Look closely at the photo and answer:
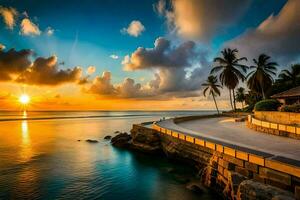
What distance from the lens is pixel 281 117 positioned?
17.2m

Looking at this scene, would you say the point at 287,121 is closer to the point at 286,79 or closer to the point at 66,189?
the point at 66,189

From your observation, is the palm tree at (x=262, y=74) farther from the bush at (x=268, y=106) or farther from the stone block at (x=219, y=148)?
the stone block at (x=219, y=148)

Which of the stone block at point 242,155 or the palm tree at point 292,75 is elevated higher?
the palm tree at point 292,75

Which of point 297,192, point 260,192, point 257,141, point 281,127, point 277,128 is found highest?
point 281,127

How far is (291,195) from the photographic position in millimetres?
6980

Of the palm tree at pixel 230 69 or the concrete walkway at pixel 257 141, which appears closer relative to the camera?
the concrete walkway at pixel 257 141

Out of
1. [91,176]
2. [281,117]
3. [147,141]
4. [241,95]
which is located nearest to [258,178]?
[281,117]

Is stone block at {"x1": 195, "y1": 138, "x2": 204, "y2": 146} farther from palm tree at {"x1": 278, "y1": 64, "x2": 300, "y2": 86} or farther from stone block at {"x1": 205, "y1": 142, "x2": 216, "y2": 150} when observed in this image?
palm tree at {"x1": 278, "y1": 64, "x2": 300, "y2": 86}

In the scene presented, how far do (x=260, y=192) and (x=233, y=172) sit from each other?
2206 millimetres

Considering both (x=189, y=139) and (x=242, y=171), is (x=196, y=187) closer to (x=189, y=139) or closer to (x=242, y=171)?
(x=242, y=171)

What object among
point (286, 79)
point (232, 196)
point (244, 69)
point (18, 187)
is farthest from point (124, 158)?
point (286, 79)

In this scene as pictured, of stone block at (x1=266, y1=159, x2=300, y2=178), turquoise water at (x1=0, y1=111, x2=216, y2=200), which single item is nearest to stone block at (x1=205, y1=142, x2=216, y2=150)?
turquoise water at (x1=0, y1=111, x2=216, y2=200)

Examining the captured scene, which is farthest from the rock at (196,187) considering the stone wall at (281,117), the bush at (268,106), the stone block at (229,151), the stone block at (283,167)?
the bush at (268,106)

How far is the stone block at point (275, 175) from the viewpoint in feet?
24.4
